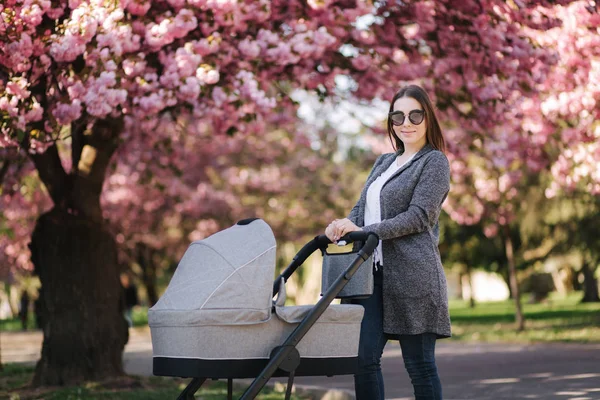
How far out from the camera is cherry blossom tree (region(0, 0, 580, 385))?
7.78 metres

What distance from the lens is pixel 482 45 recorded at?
9812 mm

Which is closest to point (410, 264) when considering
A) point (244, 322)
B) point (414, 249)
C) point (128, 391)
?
point (414, 249)

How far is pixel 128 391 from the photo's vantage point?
372 inches

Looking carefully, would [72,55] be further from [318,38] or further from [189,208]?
[189,208]

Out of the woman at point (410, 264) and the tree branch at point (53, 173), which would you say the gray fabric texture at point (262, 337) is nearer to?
the woman at point (410, 264)

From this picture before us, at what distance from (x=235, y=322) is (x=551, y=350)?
10.6m

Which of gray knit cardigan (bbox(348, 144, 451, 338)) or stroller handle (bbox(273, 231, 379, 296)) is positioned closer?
stroller handle (bbox(273, 231, 379, 296))

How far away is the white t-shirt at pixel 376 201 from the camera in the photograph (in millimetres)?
5309

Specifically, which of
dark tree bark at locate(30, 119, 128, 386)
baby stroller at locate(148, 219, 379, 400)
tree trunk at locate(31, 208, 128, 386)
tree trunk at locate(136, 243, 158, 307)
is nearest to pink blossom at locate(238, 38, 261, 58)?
dark tree bark at locate(30, 119, 128, 386)

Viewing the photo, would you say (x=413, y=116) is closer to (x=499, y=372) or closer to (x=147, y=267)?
(x=499, y=372)

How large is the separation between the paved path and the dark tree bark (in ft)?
7.03

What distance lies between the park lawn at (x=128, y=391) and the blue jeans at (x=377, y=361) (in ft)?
12.0

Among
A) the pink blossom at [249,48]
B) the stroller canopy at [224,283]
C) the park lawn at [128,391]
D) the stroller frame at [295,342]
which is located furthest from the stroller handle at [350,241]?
the pink blossom at [249,48]

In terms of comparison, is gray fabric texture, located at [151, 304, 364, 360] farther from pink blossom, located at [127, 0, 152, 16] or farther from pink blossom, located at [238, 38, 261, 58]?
pink blossom, located at [238, 38, 261, 58]
